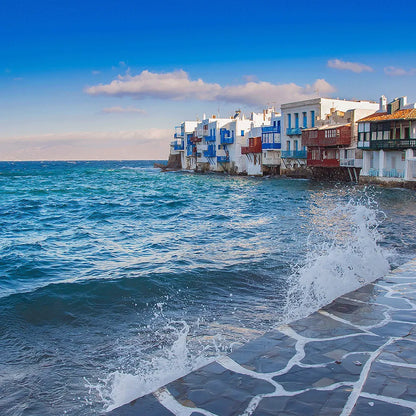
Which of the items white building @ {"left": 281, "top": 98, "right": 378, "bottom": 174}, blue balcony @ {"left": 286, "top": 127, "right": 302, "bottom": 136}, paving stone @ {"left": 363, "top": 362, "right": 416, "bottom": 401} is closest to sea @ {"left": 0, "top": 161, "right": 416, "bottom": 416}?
paving stone @ {"left": 363, "top": 362, "right": 416, "bottom": 401}

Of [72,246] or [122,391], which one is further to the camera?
[72,246]

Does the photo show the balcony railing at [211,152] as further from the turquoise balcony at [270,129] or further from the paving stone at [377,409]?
the paving stone at [377,409]

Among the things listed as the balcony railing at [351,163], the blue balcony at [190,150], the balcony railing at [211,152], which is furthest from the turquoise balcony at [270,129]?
the blue balcony at [190,150]

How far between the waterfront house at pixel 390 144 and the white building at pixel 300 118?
477 inches

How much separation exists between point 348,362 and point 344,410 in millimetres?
1134

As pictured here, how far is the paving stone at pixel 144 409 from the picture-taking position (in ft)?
15.4

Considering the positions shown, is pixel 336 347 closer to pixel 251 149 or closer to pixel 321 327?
pixel 321 327

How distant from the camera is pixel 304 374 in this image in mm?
5359

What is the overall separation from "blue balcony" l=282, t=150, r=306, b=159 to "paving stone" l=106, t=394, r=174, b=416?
6070 centimetres

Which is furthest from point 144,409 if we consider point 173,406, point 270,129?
point 270,129

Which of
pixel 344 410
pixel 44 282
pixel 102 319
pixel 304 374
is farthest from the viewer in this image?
pixel 44 282

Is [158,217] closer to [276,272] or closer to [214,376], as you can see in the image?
[276,272]

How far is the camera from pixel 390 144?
45.7 meters

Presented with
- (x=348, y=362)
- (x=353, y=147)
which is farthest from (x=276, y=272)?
(x=353, y=147)
